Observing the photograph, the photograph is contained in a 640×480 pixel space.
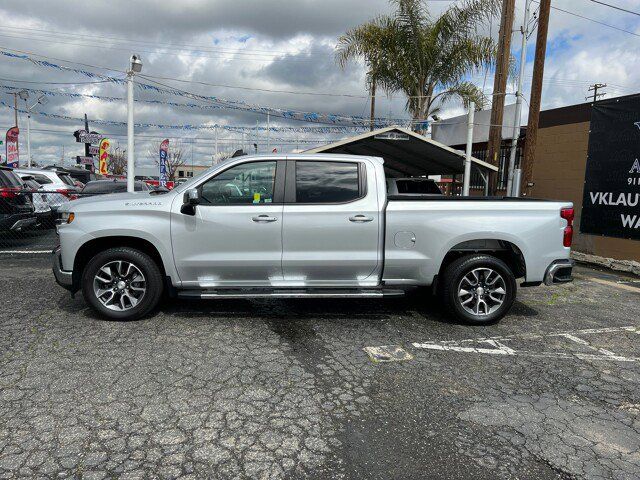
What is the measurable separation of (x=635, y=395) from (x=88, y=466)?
390 centimetres

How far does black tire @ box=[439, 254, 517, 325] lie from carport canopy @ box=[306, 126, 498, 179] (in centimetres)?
621

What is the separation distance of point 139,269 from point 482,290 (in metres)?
3.74

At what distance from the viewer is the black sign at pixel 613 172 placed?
899 centimetres

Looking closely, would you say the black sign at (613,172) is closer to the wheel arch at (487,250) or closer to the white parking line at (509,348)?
the wheel arch at (487,250)

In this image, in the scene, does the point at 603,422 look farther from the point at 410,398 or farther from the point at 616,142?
the point at 616,142

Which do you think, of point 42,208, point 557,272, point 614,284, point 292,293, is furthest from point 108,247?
point 614,284

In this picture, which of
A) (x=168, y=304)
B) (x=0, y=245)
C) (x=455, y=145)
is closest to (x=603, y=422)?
(x=168, y=304)

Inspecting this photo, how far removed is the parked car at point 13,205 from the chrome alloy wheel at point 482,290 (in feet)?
27.1

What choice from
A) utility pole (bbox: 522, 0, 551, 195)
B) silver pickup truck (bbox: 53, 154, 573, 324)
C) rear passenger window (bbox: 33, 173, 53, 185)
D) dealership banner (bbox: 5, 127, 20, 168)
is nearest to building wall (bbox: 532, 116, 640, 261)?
utility pole (bbox: 522, 0, 551, 195)

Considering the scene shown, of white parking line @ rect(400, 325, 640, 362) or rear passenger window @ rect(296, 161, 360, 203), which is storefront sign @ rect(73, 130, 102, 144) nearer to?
rear passenger window @ rect(296, 161, 360, 203)

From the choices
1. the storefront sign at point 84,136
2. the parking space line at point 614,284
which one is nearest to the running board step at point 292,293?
the parking space line at point 614,284

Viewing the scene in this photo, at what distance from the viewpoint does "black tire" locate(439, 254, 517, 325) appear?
17.1 feet

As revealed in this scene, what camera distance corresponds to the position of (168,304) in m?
5.89

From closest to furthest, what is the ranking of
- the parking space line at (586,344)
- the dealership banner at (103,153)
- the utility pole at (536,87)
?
1. the parking space line at (586,344)
2. the utility pole at (536,87)
3. the dealership banner at (103,153)
